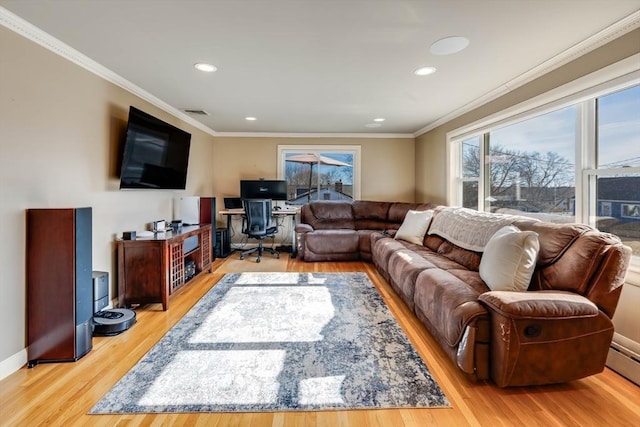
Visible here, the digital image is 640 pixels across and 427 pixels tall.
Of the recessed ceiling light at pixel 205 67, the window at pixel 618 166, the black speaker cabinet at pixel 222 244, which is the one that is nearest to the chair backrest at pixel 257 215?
the black speaker cabinet at pixel 222 244

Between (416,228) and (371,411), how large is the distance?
2.93m

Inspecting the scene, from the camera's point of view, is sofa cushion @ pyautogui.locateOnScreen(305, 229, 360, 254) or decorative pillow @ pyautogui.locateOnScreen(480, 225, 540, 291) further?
sofa cushion @ pyautogui.locateOnScreen(305, 229, 360, 254)

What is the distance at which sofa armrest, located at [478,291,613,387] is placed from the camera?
1.70m

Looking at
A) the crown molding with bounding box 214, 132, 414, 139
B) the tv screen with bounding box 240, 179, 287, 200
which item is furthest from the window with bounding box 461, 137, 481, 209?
the tv screen with bounding box 240, 179, 287, 200

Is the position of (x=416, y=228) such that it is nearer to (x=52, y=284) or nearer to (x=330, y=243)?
(x=330, y=243)

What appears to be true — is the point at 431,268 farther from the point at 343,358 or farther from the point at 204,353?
the point at 204,353

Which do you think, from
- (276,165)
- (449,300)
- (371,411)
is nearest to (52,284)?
(371,411)

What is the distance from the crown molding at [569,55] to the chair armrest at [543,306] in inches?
68.6

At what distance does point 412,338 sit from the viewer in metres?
2.42

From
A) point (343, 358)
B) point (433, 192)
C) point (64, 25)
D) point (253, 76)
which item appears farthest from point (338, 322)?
point (433, 192)

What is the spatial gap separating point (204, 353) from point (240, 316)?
25.1 inches

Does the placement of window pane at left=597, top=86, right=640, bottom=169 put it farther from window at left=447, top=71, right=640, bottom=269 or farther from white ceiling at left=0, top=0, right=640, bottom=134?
white ceiling at left=0, top=0, right=640, bottom=134

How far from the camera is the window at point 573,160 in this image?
6.99 ft

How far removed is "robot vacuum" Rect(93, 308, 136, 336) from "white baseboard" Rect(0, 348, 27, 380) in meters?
0.46
